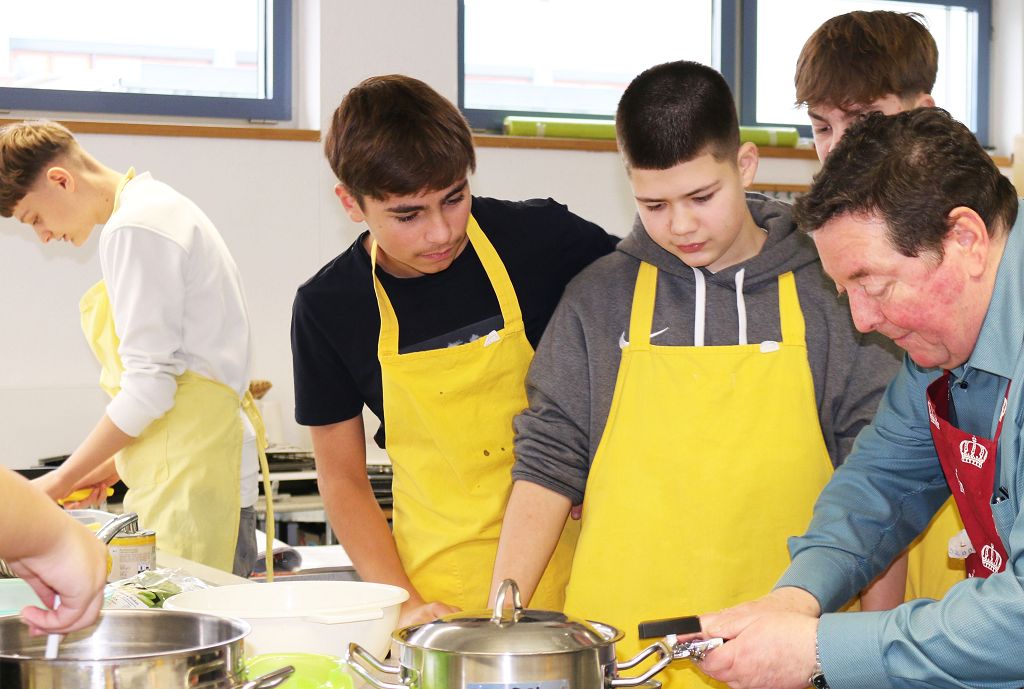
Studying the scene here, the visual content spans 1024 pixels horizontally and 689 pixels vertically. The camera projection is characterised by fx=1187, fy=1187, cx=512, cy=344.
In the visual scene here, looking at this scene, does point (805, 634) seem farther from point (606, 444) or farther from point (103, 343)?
point (103, 343)

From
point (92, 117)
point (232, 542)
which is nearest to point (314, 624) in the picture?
point (232, 542)

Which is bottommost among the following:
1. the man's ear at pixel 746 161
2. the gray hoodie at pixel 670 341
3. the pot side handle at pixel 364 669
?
the pot side handle at pixel 364 669

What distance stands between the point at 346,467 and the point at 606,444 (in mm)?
512

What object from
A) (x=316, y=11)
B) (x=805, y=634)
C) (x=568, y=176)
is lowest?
(x=805, y=634)

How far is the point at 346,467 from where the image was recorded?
1.99 meters

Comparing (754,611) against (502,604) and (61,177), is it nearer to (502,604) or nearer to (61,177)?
(502,604)

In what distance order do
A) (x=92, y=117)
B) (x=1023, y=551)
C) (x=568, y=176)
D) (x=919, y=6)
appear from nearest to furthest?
(x=1023, y=551) → (x=92, y=117) → (x=568, y=176) → (x=919, y=6)

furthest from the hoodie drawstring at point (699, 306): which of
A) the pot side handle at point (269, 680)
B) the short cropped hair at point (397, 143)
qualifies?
Result: the pot side handle at point (269, 680)

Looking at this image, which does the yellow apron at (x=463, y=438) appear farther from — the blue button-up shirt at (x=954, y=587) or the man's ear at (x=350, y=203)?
the blue button-up shirt at (x=954, y=587)

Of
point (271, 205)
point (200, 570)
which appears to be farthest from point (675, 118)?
point (271, 205)

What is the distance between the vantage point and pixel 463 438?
1.88 metres

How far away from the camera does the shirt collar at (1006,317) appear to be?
126 cm

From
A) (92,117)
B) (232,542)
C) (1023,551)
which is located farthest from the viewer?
(92,117)

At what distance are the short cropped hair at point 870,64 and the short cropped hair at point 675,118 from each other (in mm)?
273
